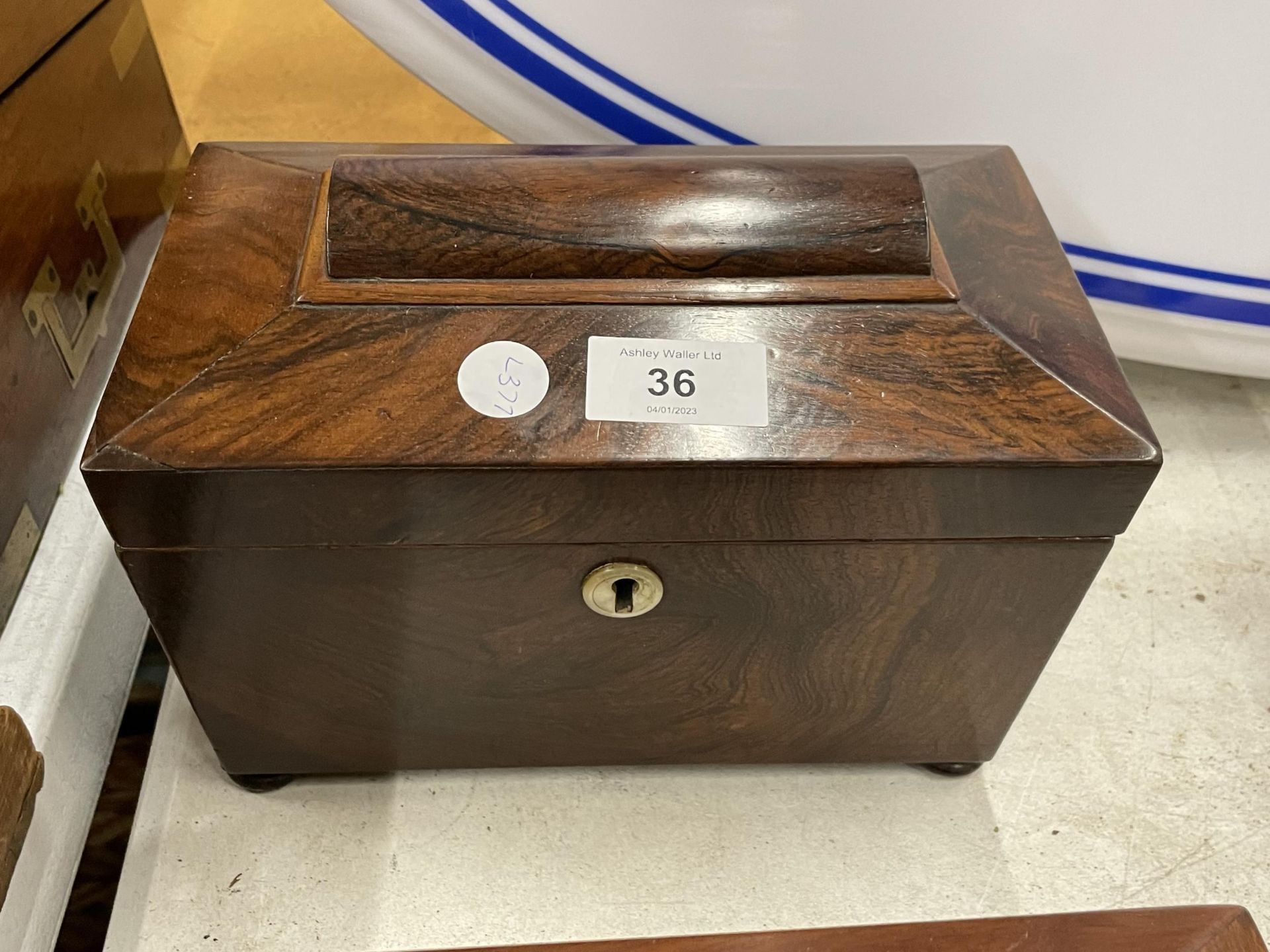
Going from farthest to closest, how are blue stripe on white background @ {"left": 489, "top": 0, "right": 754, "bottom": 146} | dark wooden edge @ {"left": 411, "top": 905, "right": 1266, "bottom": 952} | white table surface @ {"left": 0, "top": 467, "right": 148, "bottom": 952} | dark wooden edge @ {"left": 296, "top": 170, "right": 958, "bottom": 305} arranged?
blue stripe on white background @ {"left": 489, "top": 0, "right": 754, "bottom": 146}, white table surface @ {"left": 0, "top": 467, "right": 148, "bottom": 952}, dark wooden edge @ {"left": 296, "top": 170, "right": 958, "bottom": 305}, dark wooden edge @ {"left": 411, "top": 905, "right": 1266, "bottom": 952}

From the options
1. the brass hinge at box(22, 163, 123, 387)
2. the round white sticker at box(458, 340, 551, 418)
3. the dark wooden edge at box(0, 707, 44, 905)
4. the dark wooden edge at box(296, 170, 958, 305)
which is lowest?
the brass hinge at box(22, 163, 123, 387)

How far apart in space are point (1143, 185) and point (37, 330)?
0.85m

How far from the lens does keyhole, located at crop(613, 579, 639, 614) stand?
0.56 meters

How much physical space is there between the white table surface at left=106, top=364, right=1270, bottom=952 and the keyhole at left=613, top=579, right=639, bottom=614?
0.22 meters

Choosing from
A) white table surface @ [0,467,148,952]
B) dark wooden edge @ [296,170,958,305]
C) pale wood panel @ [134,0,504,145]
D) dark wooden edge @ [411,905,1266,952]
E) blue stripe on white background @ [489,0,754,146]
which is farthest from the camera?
pale wood panel @ [134,0,504,145]

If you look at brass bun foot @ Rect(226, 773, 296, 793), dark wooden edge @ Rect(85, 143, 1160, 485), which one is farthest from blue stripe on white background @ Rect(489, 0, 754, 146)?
brass bun foot @ Rect(226, 773, 296, 793)

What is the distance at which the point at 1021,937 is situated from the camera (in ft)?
1.47

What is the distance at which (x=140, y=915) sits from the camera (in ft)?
2.18

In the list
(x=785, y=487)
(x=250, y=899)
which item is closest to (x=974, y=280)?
(x=785, y=487)

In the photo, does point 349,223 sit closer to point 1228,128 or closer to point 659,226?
point 659,226

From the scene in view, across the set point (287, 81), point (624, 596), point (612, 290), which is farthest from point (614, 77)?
point (287, 81)

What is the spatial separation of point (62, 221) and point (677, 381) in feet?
1.71

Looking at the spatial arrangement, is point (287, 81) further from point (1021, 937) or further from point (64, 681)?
point (1021, 937)

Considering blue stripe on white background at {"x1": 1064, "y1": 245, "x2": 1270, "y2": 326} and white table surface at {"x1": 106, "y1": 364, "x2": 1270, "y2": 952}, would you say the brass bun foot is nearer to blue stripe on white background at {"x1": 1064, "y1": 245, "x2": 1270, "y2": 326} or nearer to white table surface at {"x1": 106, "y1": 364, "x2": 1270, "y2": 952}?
white table surface at {"x1": 106, "y1": 364, "x2": 1270, "y2": 952}
